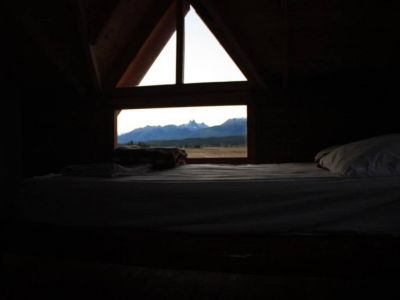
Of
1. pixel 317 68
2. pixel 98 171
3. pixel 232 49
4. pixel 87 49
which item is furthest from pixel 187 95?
pixel 98 171

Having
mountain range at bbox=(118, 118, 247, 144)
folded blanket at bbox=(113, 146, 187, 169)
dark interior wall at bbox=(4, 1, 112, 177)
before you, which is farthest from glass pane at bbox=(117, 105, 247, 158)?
folded blanket at bbox=(113, 146, 187, 169)

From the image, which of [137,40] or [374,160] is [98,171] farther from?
[137,40]

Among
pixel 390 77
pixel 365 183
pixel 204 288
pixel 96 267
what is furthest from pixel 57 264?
pixel 390 77

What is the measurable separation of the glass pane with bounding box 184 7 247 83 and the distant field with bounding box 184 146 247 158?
103 cm

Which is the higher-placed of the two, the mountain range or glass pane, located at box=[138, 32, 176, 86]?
glass pane, located at box=[138, 32, 176, 86]

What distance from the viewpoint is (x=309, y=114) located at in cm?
373

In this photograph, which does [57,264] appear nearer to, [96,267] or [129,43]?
[96,267]

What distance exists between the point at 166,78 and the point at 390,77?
2881 millimetres

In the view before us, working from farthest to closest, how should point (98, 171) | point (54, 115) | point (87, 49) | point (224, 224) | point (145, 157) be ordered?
point (54, 115)
point (87, 49)
point (145, 157)
point (98, 171)
point (224, 224)

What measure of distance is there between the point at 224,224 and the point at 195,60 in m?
3.13

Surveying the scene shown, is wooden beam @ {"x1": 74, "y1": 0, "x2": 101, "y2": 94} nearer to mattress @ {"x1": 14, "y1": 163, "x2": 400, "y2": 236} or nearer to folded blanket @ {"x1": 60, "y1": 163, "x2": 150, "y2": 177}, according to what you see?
folded blanket @ {"x1": 60, "y1": 163, "x2": 150, "y2": 177}

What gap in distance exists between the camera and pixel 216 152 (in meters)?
4.30

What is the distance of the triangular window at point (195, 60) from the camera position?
3.92 meters

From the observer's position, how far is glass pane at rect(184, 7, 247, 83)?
3904 millimetres
